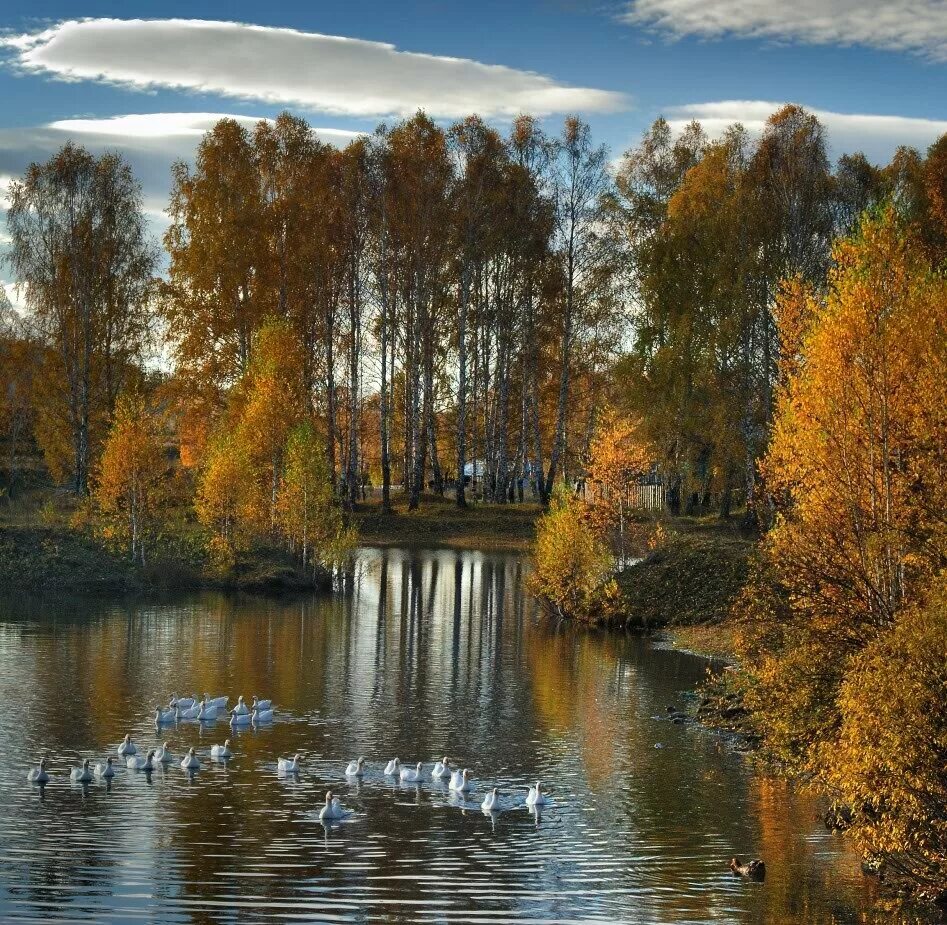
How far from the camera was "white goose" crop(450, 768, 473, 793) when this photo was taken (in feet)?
74.6

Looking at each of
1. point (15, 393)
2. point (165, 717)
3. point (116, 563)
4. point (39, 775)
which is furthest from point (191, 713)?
point (15, 393)

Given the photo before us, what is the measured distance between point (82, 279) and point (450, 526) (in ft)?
74.4

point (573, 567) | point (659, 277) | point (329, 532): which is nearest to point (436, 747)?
point (573, 567)

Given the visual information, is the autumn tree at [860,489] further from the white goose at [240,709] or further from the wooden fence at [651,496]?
the wooden fence at [651,496]

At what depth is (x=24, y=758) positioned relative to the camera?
24328 millimetres

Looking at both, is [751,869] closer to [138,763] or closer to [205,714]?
[138,763]

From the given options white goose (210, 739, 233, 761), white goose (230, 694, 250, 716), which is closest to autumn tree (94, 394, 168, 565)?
white goose (230, 694, 250, 716)

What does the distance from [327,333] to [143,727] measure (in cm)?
4729

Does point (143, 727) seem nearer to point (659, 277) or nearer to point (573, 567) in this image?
point (573, 567)

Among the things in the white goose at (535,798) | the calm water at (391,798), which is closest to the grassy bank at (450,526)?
the calm water at (391,798)

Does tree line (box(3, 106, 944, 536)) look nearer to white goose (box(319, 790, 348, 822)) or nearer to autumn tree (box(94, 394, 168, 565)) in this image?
autumn tree (box(94, 394, 168, 565))

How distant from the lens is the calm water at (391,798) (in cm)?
1753

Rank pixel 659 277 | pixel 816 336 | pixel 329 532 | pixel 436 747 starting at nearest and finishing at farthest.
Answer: pixel 816 336
pixel 436 747
pixel 329 532
pixel 659 277

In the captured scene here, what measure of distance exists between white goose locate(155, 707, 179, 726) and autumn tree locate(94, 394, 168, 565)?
24228 mm
